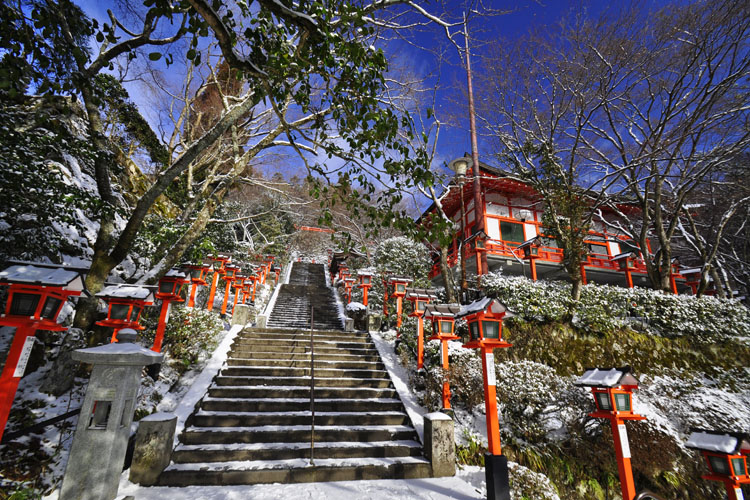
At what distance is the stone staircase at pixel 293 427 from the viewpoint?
4.60m

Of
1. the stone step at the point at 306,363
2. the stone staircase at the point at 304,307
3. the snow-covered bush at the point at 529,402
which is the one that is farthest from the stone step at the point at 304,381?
the stone staircase at the point at 304,307

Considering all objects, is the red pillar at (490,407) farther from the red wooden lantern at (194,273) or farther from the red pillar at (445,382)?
the red wooden lantern at (194,273)

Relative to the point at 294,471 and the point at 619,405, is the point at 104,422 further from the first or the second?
the point at 619,405

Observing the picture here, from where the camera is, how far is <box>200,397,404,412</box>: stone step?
584cm

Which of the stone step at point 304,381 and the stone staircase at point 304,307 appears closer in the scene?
the stone step at point 304,381

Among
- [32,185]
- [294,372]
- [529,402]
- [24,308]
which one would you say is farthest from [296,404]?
[32,185]

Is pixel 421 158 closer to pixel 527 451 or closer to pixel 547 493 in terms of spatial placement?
pixel 547 493

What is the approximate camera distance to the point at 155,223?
8.51 meters

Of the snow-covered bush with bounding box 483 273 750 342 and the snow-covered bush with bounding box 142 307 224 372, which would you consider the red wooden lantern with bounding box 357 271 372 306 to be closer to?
the snow-covered bush with bounding box 483 273 750 342

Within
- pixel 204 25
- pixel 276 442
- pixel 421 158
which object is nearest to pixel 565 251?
pixel 421 158

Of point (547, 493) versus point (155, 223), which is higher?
point (155, 223)

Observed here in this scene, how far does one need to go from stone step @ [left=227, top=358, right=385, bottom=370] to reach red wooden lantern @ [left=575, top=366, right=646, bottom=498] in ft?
15.1

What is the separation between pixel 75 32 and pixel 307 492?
713cm

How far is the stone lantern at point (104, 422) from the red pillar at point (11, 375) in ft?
1.50
